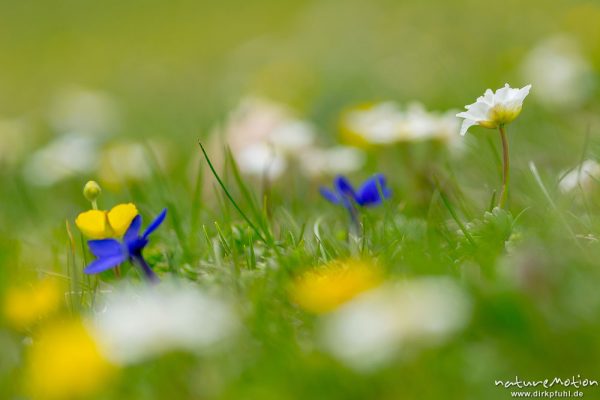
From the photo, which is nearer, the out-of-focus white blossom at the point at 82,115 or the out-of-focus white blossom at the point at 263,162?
the out-of-focus white blossom at the point at 263,162

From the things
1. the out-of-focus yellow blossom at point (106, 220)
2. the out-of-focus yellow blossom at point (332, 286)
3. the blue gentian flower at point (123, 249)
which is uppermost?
the out-of-focus yellow blossom at point (106, 220)

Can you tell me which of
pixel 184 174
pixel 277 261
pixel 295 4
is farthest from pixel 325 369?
pixel 295 4

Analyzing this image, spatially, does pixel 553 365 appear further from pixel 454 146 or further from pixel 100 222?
pixel 454 146

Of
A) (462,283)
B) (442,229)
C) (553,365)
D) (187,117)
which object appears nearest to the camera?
(553,365)

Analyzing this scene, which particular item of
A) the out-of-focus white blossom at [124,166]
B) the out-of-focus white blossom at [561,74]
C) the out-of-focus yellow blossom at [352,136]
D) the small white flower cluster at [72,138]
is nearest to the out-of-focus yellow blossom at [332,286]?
the out-of-focus yellow blossom at [352,136]

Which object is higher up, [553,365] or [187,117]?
[187,117]

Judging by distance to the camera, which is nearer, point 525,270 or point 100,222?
point 525,270

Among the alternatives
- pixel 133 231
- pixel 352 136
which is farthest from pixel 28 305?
pixel 352 136

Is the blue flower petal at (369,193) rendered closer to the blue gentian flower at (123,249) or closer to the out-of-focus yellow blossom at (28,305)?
the blue gentian flower at (123,249)
